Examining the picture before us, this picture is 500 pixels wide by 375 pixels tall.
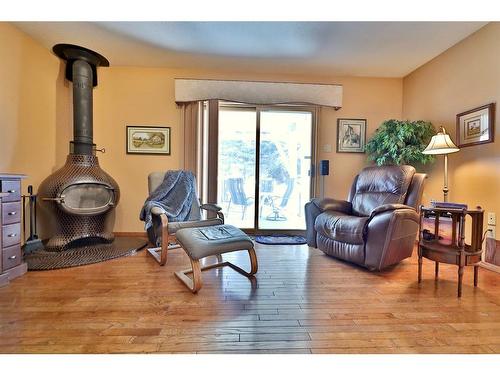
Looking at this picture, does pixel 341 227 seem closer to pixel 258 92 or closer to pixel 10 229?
pixel 258 92

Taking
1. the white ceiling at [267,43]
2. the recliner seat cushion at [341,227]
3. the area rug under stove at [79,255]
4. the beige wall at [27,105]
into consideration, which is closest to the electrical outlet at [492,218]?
the recliner seat cushion at [341,227]

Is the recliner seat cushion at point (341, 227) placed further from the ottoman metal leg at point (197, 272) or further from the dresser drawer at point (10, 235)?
the dresser drawer at point (10, 235)

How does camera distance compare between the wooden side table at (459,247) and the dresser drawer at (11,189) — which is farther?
the dresser drawer at (11,189)

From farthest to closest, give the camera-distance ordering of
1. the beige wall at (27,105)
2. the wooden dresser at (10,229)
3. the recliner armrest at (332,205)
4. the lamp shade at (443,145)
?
the recliner armrest at (332,205), the beige wall at (27,105), the lamp shade at (443,145), the wooden dresser at (10,229)

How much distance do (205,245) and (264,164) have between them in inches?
83.6

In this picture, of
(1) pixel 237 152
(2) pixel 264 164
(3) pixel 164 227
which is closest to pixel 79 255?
(3) pixel 164 227

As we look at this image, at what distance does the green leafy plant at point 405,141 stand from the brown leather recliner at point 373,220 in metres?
0.44

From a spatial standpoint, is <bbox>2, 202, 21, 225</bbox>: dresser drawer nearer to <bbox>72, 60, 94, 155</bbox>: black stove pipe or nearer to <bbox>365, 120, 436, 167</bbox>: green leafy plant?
<bbox>72, 60, 94, 155</bbox>: black stove pipe

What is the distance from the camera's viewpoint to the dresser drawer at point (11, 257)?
1.98 metres

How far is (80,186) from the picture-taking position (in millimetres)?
2789

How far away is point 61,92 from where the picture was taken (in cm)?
326

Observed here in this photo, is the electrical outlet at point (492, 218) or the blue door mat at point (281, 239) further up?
the electrical outlet at point (492, 218)

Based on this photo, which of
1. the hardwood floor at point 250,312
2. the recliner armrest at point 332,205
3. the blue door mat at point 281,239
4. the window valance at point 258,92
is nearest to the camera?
the hardwood floor at point 250,312
